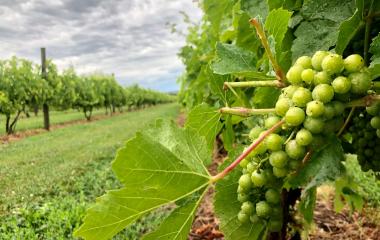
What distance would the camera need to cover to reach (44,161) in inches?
425

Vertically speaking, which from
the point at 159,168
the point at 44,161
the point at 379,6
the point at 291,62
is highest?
the point at 379,6

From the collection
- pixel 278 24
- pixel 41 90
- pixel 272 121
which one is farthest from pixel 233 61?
pixel 41 90

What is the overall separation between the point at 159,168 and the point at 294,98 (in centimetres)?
34

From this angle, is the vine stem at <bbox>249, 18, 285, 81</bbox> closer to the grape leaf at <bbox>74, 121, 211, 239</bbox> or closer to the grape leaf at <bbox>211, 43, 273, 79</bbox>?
the grape leaf at <bbox>211, 43, 273, 79</bbox>

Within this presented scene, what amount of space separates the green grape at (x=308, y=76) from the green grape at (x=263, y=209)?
13.4 inches

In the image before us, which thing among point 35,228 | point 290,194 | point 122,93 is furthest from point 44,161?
point 122,93

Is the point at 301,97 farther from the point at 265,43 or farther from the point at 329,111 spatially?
the point at 265,43

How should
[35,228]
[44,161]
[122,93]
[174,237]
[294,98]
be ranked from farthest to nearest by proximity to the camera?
[122,93], [44,161], [35,228], [174,237], [294,98]

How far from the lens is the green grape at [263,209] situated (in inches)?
40.5

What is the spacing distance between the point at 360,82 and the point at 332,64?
2.6 inches

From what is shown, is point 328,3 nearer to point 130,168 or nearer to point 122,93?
point 130,168

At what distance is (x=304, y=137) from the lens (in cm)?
83

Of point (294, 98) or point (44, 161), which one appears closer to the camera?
point (294, 98)

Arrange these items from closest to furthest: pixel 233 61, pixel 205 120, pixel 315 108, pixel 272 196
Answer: pixel 315 108
pixel 272 196
pixel 233 61
pixel 205 120
